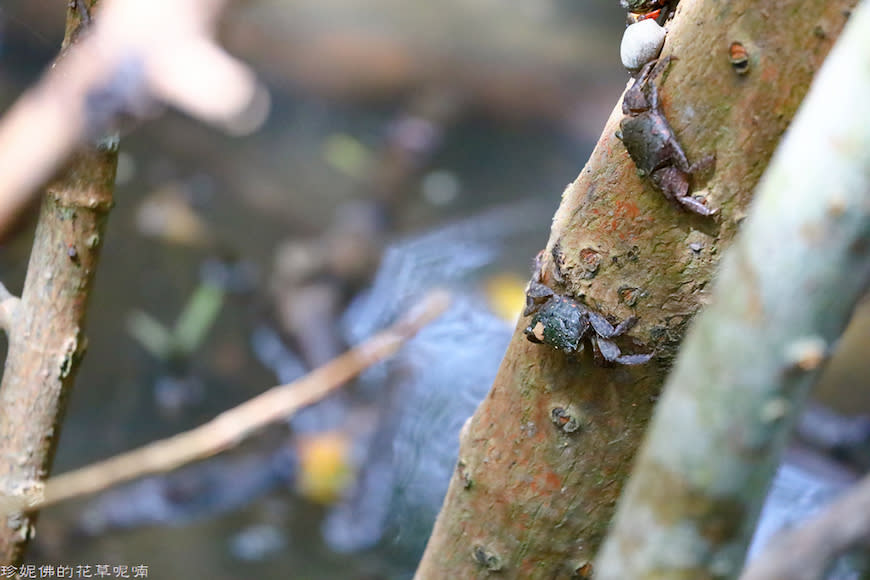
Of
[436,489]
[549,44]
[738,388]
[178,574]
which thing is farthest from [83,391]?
[549,44]

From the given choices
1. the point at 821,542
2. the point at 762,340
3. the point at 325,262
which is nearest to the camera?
the point at 762,340

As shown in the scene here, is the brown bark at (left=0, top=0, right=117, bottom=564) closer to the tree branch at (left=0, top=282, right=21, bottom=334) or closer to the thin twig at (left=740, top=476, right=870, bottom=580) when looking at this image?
the tree branch at (left=0, top=282, right=21, bottom=334)

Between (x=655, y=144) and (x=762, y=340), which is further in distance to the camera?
(x=655, y=144)

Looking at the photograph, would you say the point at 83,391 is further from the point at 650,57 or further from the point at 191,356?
the point at 650,57

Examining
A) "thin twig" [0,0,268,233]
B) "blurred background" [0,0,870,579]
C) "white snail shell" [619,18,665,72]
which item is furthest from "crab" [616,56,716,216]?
"blurred background" [0,0,870,579]

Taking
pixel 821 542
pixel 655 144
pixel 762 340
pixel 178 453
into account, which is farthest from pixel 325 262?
pixel 762 340

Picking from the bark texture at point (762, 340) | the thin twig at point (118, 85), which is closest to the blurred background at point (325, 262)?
the thin twig at point (118, 85)

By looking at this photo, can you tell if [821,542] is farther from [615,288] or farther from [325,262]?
[325,262]
